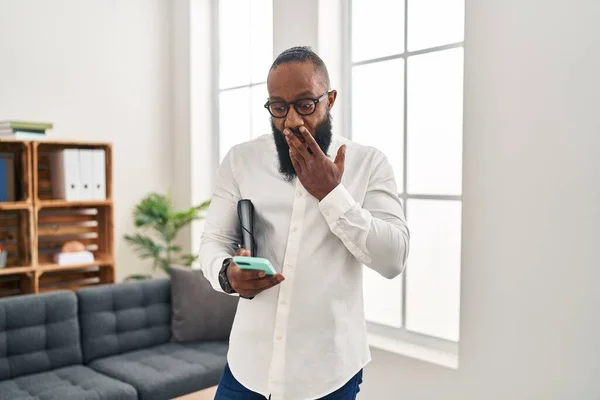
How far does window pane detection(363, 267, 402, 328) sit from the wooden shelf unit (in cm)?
178

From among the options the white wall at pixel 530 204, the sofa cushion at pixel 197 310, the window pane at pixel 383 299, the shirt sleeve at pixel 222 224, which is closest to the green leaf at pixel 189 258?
the sofa cushion at pixel 197 310

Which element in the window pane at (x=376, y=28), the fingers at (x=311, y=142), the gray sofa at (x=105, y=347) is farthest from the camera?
the window pane at (x=376, y=28)

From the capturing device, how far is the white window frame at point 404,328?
2.85 meters

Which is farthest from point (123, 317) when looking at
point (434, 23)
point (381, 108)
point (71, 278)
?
point (434, 23)

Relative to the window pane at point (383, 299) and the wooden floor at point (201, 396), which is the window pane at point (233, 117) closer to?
the window pane at point (383, 299)

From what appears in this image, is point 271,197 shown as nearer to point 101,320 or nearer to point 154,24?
point 101,320

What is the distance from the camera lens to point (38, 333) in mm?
2994

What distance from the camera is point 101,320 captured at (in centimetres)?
324

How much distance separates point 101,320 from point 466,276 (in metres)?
2.08

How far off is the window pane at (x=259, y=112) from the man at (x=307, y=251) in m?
2.57

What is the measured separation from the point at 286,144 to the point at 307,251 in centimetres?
32

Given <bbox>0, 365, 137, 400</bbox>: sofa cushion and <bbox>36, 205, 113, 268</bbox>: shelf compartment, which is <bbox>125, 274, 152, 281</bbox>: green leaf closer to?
<bbox>36, 205, 113, 268</bbox>: shelf compartment

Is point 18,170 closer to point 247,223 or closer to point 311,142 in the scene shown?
point 247,223

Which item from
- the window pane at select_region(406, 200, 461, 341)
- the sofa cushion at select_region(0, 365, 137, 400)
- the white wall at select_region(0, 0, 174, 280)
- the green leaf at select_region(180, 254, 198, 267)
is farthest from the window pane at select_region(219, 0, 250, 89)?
Result: the sofa cushion at select_region(0, 365, 137, 400)
